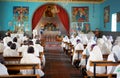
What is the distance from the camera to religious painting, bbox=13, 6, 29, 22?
21.4 meters

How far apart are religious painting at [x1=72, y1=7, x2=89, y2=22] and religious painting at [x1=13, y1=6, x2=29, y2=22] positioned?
4.31 meters

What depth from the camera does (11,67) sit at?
200 inches

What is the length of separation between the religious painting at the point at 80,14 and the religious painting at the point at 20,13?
4306 mm

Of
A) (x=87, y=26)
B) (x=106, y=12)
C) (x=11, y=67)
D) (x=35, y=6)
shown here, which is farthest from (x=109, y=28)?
(x=11, y=67)

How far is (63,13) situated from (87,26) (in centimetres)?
255

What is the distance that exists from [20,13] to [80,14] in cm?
547

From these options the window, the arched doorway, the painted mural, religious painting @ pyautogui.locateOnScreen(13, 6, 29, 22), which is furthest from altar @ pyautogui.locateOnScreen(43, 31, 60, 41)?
the window

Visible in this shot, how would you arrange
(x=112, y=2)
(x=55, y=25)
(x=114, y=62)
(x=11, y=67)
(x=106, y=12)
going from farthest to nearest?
(x=55, y=25) → (x=106, y=12) → (x=112, y=2) → (x=114, y=62) → (x=11, y=67)

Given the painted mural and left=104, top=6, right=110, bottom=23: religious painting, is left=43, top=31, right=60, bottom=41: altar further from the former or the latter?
left=104, top=6, right=110, bottom=23: religious painting

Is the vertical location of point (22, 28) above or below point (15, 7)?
below

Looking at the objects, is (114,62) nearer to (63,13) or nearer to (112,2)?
(112,2)

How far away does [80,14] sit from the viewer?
71.4 feet

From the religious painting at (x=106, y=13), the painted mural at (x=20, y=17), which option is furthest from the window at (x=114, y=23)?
the painted mural at (x=20, y=17)

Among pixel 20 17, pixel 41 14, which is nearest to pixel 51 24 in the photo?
pixel 41 14
